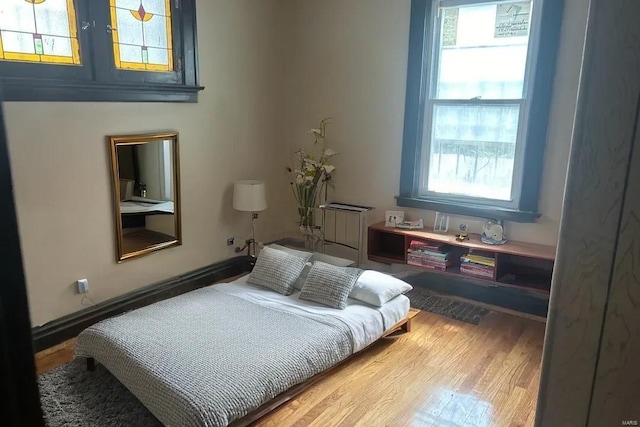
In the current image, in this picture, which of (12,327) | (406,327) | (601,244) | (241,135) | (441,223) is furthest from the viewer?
(241,135)

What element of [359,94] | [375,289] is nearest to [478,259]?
[375,289]

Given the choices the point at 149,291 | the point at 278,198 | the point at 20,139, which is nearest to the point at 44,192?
the point at 20,139

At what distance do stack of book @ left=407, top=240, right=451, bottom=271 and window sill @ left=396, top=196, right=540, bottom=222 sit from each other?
33cm

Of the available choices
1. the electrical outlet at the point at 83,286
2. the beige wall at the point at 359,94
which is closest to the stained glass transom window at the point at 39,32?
the electrical outlet at the point at 83,286

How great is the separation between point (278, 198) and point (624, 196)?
437 centimetres

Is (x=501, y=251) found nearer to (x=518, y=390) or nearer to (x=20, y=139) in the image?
(x=518, y=390)

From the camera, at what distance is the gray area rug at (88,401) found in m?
2.39

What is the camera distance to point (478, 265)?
3.61 meters

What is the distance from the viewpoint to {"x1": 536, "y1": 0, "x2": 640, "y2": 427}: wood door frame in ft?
2.19

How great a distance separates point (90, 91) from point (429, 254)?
2778mm

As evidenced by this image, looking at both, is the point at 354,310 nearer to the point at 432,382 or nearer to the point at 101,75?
the point at 432,382

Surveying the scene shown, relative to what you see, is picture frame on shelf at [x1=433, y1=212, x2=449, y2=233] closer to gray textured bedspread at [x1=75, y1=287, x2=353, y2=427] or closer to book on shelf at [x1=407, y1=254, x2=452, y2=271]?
book on shelf at [x1=407, y1=254, x2=452, y2=271]

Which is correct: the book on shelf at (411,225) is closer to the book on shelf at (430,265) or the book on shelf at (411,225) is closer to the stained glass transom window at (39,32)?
the book on shelf at (430,265)

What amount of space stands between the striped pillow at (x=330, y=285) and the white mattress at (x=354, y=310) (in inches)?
1.9
